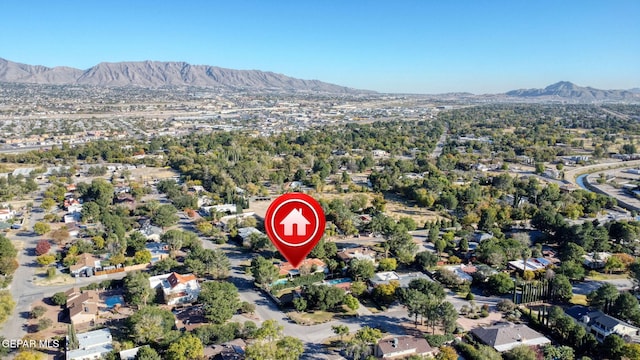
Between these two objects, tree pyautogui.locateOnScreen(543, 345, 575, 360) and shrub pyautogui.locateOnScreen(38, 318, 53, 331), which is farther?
shrub pyautogui.locateOnScreen(38, 318, 53, 331)

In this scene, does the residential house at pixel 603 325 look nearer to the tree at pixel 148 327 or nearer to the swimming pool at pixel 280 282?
the swimming pool at pixel 280 282

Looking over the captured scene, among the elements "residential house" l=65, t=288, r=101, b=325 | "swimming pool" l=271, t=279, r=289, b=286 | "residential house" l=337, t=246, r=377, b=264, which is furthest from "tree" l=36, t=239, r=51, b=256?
"residential house" l=337, t=246, r=377, b=264

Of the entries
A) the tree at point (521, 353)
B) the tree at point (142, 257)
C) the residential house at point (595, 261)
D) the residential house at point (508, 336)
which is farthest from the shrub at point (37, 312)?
the residential house at point (595, 261)

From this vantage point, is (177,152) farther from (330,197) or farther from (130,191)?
(330,197)

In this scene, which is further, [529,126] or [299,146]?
[529,126]

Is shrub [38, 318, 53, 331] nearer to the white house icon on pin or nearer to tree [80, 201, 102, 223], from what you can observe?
the white house icon on pin

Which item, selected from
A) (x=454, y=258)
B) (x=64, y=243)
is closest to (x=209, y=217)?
(x=64, y=243)
